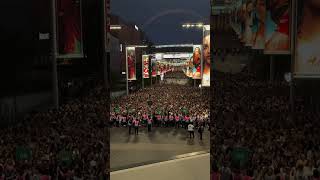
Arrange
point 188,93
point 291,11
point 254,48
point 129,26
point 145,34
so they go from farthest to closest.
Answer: point 145,34, point 188,93, point 129,26, point 254,48, point 291,11

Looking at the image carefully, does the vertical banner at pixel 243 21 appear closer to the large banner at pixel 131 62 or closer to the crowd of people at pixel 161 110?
the crowd of people at pixel 161 110

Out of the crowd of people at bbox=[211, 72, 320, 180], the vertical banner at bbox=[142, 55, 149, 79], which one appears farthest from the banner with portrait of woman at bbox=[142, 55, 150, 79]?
the crowd of people at bbox=[211, 72, 320, 180]

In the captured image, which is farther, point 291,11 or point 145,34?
point 145,34

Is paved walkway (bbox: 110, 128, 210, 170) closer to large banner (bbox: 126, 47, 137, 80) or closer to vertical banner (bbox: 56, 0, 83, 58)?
large banner (bbox: 126, 47, 137, 80)

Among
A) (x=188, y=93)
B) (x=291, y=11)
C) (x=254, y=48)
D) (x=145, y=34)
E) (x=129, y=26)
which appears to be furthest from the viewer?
(x=145, y=34)

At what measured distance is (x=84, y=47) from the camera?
1109cm

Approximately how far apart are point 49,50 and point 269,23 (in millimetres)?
4814

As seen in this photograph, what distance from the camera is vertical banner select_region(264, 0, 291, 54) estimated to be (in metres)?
9.73

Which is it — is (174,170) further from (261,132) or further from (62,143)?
(62,143)

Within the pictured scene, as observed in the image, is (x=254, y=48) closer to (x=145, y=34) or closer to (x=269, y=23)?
(x=269, y=23)

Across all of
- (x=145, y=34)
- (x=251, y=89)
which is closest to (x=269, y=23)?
(x=251, y=89)

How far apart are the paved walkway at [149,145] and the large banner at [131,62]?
195cm

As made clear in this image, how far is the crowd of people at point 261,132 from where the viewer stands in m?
9.48

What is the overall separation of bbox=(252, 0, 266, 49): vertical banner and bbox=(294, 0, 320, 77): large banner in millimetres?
1119
